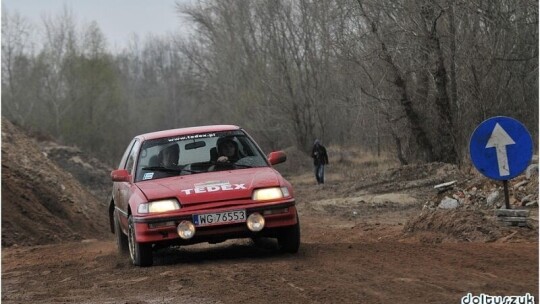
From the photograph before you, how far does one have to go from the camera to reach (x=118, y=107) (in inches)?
2520

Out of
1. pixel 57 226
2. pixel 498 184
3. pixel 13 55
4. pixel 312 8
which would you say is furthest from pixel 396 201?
pixel 13 55

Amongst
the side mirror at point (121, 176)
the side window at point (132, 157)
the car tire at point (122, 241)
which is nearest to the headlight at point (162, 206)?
the side mirror at point (121, 176)

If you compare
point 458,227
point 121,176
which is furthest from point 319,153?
point 121,176

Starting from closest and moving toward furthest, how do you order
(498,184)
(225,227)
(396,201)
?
(225,227) < (498,184) < (396,201)

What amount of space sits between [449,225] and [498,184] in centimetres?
312

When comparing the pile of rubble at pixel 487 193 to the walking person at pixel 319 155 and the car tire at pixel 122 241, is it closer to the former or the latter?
the car tire at pixel 122 241

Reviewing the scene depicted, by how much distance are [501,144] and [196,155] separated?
3531 millimetres

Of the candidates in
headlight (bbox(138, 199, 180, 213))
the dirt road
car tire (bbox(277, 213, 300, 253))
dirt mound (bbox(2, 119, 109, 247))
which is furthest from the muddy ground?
dirt mound (bbox(2, 119, 109, 247))

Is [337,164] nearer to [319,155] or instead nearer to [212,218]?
[319,155]

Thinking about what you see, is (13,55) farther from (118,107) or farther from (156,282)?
(156,282)

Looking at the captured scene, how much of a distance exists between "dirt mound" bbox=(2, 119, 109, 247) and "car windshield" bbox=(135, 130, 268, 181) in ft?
23.6

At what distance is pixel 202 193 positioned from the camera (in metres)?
8.16

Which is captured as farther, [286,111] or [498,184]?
[286,111]

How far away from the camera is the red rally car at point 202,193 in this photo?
26.5 feet
